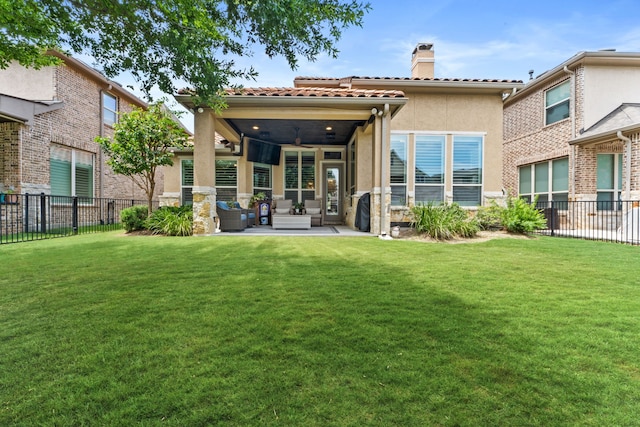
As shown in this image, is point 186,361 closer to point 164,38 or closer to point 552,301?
point 552,301

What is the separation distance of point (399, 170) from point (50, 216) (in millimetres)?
10819

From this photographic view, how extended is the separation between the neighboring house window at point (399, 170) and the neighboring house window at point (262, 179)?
5106 mm

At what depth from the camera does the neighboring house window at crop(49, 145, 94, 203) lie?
34.6 ft

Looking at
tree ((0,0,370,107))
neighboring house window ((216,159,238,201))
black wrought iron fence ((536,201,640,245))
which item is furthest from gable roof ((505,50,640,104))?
neighboring house window ((216,159,238,201))

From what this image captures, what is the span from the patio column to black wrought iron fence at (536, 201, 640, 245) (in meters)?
9.30

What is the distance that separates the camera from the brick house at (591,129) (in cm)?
936

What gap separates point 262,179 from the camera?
12.0 meters

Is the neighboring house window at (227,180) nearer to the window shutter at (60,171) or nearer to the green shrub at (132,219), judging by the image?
the green shrub at (132,219)

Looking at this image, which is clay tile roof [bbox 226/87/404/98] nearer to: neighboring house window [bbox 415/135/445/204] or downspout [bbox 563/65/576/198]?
neighboring house window [bbox 415/135/445/204]

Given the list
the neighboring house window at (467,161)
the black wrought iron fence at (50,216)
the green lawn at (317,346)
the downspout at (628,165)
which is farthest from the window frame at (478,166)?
the black wrought iron fence at (50,216)

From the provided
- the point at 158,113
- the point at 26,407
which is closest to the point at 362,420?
the point at 26,407

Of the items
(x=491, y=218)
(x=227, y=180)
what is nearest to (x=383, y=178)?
(x=491, y=218)

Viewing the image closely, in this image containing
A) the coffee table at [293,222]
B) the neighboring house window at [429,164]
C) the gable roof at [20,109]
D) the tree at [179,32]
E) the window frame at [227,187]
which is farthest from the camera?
the window frame at [227,187]

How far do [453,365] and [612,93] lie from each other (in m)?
13.4
